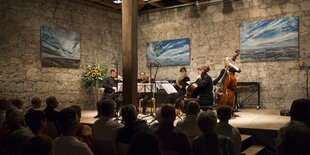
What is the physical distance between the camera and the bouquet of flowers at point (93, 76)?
Answer: 960 centimetres

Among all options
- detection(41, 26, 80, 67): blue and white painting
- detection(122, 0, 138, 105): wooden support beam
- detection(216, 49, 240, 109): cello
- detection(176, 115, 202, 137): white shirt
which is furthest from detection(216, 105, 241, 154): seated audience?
detection(41, 26, 80, 67): blue and white painting

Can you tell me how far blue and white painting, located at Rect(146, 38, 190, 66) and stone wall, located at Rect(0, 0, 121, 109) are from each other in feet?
5.09

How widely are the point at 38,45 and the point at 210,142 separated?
303 inches

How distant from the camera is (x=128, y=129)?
8.50 ft

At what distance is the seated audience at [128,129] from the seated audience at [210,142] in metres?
0.63

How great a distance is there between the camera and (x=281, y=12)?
850cm

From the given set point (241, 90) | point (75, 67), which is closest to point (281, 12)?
point (241, 90)

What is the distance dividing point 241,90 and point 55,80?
6.06m

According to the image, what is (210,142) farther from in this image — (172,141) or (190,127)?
(190,127)

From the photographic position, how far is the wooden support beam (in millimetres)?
4977

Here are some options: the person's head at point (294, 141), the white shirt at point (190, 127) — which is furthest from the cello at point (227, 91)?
the person's head at point (294, 141)

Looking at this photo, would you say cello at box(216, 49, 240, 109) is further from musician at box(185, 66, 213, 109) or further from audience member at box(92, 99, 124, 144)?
audience member at box(92, 99, 124, 144)

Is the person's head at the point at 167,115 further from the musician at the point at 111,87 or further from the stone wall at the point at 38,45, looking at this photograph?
the stone wall at the point at 38,45

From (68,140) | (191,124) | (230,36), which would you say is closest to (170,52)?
(230,36)
